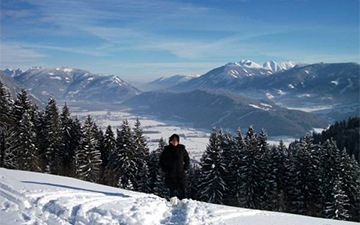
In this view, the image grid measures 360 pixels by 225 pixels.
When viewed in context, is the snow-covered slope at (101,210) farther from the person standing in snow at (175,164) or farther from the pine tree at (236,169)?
the pine tree at (236,169)

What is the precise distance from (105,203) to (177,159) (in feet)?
10.00

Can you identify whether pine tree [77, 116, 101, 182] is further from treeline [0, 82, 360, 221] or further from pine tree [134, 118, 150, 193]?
pine tree [134, 118, 150, 193]

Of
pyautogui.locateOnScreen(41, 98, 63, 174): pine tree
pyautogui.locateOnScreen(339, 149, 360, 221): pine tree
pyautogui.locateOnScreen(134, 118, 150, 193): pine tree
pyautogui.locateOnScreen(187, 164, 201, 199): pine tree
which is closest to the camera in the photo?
pyautogui.locateOnScreen(339, 149, 360, 221): pine tree

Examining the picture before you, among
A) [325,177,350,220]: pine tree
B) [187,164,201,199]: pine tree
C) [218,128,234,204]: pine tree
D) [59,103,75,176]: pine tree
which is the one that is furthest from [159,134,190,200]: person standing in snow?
[59,103,75,176]: pine tree

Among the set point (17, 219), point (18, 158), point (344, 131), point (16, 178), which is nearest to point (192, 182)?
point (18, 158)

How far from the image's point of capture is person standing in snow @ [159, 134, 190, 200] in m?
11.3

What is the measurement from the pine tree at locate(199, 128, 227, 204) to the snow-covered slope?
1916cm

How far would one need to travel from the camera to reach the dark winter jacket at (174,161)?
1131 centimetres

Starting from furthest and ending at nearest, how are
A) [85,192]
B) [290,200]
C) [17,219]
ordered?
[290,200], [85,192], [17,219]

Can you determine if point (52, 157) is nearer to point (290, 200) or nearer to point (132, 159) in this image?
point (132, 159)

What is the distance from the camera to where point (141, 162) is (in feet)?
121

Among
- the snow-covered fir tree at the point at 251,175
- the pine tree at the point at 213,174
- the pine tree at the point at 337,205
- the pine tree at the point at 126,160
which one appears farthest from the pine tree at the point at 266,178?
the pine tree at the point at 126,160

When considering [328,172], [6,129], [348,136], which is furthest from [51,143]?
[348,136]

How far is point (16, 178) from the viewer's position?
1265 centimetres
